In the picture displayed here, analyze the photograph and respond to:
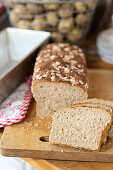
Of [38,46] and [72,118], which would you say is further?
[38,46]

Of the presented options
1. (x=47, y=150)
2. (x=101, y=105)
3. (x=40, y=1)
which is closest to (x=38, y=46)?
(x=40, y=1)

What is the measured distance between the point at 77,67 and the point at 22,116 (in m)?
0.50

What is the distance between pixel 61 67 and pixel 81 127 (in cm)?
48

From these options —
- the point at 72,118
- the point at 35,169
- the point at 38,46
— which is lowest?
the point at 35,169

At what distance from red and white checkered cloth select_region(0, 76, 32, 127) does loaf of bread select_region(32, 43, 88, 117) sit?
130 mm

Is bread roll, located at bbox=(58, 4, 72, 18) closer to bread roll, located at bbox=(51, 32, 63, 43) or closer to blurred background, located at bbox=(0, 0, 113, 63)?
blurred background, located at bbox=(0, 0, 113, 63)

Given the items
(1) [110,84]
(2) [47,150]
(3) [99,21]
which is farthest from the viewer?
(3) [99,21]

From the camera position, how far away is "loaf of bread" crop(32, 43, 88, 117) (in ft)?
5.00

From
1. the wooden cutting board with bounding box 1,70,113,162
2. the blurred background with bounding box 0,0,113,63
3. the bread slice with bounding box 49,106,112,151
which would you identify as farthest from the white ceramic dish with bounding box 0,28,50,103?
the bread slice with bounding box 49,106,112,151

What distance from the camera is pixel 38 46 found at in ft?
6.72

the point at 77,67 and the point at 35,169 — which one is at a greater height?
the point at 77,67

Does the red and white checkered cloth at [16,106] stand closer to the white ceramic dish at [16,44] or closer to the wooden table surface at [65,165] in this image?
the white ceramic dish at [16,44]

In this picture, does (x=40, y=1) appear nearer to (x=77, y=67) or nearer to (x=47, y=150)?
(x=77, y=67)

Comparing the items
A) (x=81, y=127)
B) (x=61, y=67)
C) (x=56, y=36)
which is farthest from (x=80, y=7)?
(x=81, y=127)
